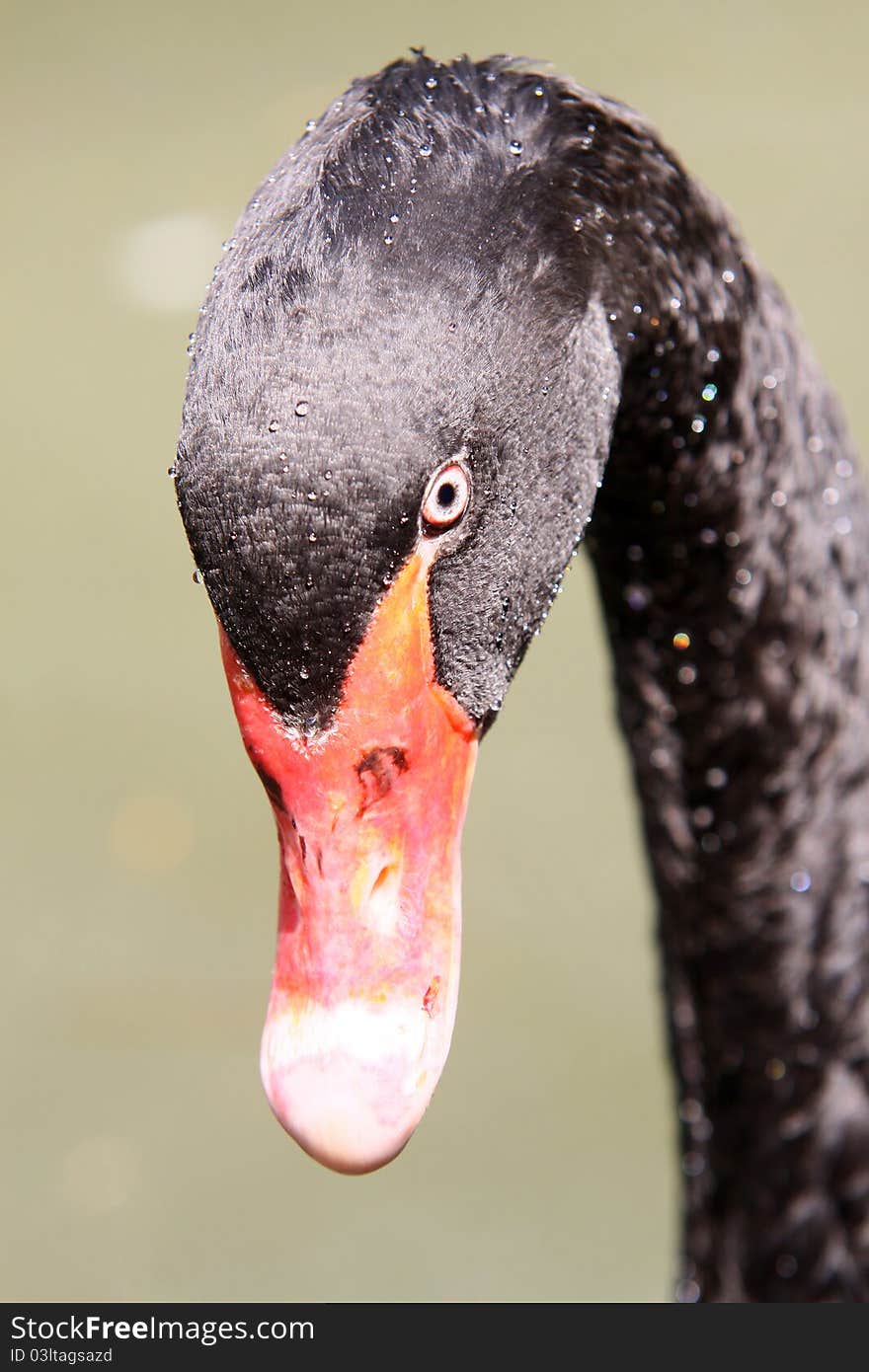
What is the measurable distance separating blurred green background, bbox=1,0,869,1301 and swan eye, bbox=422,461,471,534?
4.36ft

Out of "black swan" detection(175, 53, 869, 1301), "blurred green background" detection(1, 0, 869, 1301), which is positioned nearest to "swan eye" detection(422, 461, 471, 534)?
"black swan" detection(175, 53, 869, 1301)

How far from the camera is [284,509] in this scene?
3.15ft

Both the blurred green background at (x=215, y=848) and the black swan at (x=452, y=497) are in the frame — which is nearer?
the black swan at (x=452, y=497)

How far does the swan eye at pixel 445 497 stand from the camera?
3.29 ft

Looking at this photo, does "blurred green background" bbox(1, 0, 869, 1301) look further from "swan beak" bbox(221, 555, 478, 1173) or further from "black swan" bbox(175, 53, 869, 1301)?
"swan beak" bbox(221, 555, 478, 1173)

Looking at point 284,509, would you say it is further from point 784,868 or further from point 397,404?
point 784,868

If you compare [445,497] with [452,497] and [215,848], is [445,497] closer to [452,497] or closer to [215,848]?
[452,497]

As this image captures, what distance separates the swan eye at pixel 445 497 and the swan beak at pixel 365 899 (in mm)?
29

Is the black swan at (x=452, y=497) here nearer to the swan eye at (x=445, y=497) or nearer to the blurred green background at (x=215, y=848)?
the swan eye at (x=445, y=497)

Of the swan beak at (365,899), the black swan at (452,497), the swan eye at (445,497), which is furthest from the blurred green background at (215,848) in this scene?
the swan eye at (445,497)

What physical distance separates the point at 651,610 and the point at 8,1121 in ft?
4.49

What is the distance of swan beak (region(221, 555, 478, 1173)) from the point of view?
3.34ft

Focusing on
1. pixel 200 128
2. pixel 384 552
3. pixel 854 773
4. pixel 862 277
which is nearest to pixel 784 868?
pixel 854 773

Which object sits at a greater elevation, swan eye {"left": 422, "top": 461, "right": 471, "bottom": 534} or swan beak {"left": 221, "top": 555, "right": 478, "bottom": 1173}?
swan eye {"left": 422, "top": 461, "right": 471, "bottom": 534}
